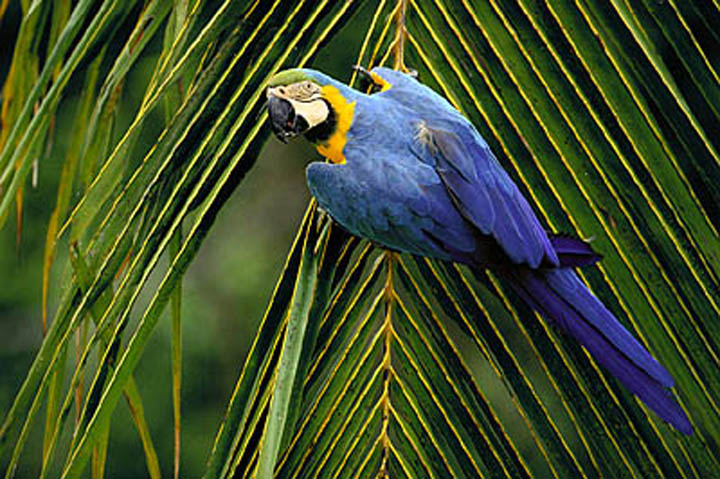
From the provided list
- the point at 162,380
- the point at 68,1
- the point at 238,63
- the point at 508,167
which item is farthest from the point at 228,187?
the point at 162,380

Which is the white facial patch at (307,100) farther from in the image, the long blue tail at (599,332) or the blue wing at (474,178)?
the long blue tail at (599,332)

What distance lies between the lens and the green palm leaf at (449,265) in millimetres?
727

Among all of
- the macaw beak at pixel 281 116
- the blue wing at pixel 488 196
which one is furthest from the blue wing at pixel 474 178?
the macaw beak at pixel 281 116

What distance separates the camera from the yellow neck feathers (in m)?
0.83

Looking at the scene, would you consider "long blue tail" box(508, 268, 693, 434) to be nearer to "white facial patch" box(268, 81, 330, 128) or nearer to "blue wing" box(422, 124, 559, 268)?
"blue wing" box(422, 124, 559, 268)

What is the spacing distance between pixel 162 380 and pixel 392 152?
2019mm

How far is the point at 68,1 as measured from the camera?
1045 millimetres

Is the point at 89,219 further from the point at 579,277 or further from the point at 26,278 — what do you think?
the point at 26,278

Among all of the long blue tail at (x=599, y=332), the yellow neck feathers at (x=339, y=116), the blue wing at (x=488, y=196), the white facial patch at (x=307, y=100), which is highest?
the white facial patch at (x=307, y=100)

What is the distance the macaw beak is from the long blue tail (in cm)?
22

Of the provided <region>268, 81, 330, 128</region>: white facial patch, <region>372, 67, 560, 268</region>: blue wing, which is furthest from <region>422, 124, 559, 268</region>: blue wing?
<region>268, 81, 330, 128</region>: white facial patch

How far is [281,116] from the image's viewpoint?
0.76 metres

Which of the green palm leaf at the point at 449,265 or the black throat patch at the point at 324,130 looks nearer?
the green palm leaf at the point at 449,265

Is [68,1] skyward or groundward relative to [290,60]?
skyward
